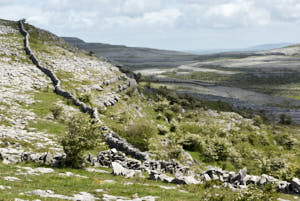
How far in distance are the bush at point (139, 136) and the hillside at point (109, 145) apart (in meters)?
0.11

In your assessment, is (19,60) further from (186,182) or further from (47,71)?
(186,182)

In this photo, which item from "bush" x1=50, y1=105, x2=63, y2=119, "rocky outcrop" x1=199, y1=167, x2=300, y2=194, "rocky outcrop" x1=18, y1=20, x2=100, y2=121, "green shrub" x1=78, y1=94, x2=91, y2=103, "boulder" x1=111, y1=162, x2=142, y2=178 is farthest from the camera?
"green shrub" x1=78, y1=94, x2=91, y2=103

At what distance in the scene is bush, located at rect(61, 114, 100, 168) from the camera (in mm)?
19750

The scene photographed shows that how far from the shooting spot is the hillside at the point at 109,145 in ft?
52.7

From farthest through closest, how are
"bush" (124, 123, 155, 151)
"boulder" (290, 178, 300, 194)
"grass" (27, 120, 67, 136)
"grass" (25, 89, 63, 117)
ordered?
"grass" (25, 89, 63, 117)
"bush" (124, 123, 155, 151)
"grass" (27, 120, 67, 136)
"boulder" (290, 178, 300, 194)

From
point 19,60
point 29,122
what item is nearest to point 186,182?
point 29,122

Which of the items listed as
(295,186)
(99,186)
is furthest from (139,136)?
(295,186)

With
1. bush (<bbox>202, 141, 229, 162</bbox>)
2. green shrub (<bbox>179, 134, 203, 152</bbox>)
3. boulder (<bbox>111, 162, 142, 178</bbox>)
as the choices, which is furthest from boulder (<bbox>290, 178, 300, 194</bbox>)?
green shrub (<bbox>179, 134, 203, 152</bbox>)

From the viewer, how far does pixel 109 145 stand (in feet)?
92.5

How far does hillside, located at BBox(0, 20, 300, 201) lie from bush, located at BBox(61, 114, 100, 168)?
0.29 feet

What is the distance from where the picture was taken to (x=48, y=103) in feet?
119

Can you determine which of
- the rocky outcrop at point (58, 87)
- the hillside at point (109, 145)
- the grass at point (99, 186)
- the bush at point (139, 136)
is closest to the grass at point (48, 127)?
the hillside at point (109, 145)

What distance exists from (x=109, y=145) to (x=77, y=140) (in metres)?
8.73

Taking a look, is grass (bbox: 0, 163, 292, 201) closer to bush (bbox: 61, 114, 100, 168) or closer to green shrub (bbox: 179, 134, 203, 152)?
bush (bbox: 61, 114, 100, 168)
